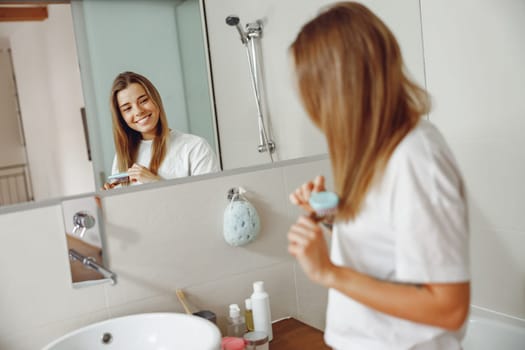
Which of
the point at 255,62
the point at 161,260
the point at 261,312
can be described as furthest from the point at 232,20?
the point at 261,312

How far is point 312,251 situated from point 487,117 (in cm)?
98

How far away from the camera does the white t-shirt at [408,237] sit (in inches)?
29.5

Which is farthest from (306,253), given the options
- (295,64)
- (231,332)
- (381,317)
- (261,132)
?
(261,132)

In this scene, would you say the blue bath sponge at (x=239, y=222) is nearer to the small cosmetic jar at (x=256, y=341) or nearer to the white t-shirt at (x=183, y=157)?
the white t-shirt at (x=183, y=157)

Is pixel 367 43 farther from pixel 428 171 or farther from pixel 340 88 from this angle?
pixel 428 171

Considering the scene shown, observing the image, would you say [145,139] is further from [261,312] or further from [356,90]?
[356,90]

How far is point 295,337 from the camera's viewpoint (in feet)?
4.80

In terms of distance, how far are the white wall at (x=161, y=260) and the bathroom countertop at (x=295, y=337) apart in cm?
6

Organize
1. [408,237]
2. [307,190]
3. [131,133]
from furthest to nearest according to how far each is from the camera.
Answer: [131,133] < [307,190] < [408,237]

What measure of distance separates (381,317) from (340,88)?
1.25 feet

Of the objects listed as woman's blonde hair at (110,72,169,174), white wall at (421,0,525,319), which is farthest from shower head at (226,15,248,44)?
white wall at (421,0,525,319)

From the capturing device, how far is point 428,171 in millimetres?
761

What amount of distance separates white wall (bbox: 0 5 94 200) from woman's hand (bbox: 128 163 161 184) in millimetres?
106

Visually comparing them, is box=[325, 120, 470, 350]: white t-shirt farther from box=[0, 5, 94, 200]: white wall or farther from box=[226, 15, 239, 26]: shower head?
box=[226, 15, 239, 26]: shower head
